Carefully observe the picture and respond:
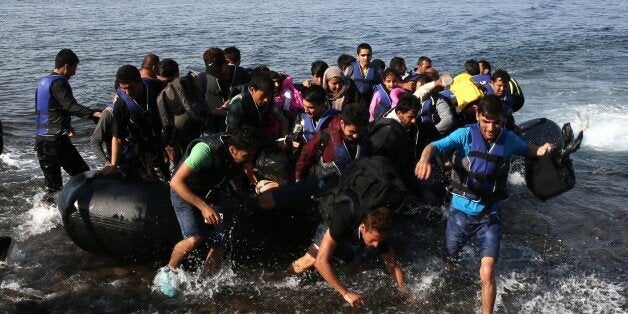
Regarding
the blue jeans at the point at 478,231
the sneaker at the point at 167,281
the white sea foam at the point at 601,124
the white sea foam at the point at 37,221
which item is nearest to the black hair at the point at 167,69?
the sneaker at the point at 167,281

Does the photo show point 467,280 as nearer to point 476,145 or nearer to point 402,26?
point 476,145

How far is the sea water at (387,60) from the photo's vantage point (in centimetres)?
540

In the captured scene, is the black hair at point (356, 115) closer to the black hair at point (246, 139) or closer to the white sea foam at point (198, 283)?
the black hair at point (246, 139)

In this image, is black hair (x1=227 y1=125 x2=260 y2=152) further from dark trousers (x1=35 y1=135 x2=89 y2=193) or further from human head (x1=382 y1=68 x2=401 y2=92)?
dark trousers (x1=35 y1=135 x2=89 y2=193)

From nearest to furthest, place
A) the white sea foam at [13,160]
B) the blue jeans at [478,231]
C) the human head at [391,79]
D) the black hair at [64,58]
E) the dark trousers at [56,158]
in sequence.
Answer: the blue jeans at [478,231], the black hair at [64,58], the dark trousers at [56,158], the human head at [391,79], the white sea foam at [13,160]

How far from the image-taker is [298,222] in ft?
18.6

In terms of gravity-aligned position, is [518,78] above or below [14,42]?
below

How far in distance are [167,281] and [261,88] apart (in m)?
1.97

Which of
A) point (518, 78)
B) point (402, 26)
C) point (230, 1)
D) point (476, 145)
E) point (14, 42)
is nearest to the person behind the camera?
point (476, 145)

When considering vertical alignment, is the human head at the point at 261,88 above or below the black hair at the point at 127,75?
below

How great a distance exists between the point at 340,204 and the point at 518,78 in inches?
541

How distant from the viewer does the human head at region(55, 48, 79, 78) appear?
6012mm

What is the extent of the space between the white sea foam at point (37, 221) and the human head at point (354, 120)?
12.9 ft

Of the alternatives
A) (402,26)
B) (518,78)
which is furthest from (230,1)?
(518,78)
